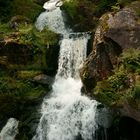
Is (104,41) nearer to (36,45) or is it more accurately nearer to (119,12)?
(119,12)

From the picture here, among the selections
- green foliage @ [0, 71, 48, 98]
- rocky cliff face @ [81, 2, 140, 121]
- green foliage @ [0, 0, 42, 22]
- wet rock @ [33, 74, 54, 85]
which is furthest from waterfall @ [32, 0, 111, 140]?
green foliage @ [0, 0, 42, 22]

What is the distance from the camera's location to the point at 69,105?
1617 cm

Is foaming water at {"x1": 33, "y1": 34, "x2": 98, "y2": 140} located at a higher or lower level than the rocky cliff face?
lower

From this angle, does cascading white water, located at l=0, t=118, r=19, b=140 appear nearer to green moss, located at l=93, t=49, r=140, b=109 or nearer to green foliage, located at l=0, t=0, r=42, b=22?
green moss, located at l=93, t=49, r=140, b=109

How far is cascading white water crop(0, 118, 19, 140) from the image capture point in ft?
53.5

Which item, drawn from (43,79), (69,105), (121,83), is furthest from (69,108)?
(43,79)

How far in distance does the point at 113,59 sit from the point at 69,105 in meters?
2.52

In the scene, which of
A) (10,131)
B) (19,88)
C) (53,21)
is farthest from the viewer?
(53,21)

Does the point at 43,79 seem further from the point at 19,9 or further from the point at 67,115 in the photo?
the point at 19,9

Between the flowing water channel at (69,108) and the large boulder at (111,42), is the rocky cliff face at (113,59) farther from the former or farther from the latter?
the flowing water channel at (69,108)

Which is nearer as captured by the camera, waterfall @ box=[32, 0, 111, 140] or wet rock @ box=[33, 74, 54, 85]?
waterfall @ box=[32, 0, 111, 140]

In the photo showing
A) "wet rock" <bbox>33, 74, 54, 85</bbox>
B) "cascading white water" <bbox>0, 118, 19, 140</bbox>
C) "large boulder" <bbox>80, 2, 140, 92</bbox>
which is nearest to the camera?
"large boulder" <bbox>80, 2, 140, 92</bbox>

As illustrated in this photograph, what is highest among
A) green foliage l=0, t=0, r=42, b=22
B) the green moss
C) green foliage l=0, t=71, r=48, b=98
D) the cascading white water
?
green foliage l=0, t=0, r=42, b=22

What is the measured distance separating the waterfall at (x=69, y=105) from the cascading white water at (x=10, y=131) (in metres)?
1.11
